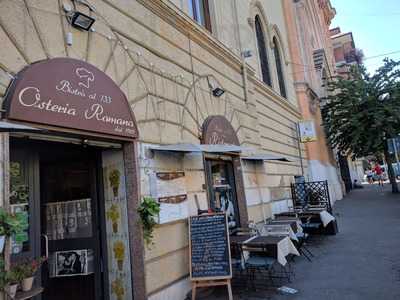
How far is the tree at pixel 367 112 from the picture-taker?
17.3 meters

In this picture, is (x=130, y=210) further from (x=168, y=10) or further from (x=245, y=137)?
(x=245, y=137)

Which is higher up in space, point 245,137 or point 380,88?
point 380,88

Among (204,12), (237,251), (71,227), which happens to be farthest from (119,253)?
(204,12)

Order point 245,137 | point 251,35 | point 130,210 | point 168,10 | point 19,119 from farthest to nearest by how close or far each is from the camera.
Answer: point 251,35, point 245,137, point 168,10, point 130,210, point 19,119

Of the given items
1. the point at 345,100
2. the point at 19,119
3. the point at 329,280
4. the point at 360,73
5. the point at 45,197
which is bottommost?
the point at 329,280

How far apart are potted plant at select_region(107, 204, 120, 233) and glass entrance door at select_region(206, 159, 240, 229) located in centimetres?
232

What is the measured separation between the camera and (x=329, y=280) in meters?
5.29

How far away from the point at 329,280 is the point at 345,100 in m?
16.2

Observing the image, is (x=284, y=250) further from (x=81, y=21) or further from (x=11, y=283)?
(x=81, y=21)

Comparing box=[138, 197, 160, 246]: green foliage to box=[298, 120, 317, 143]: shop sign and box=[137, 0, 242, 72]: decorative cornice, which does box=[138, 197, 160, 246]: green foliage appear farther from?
box=[298, 120, 317, 143]: shop sign

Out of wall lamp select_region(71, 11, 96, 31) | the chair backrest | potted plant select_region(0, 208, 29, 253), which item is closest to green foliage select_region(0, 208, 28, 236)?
potted plant select_region(0, 208, 29, 253)

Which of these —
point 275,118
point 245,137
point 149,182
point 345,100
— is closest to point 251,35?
point 275,118

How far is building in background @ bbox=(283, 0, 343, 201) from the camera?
16.0 meters

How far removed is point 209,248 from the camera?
16.4 feet
